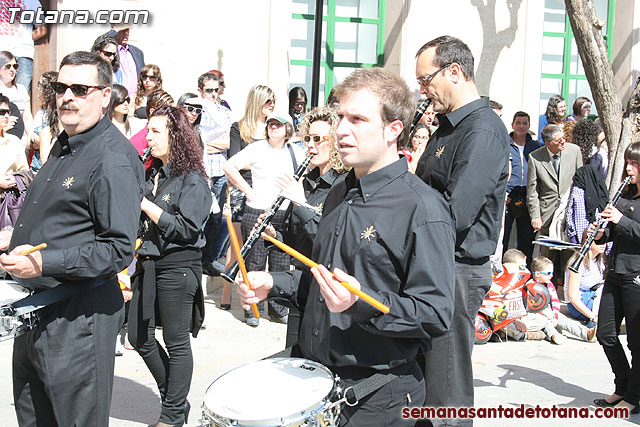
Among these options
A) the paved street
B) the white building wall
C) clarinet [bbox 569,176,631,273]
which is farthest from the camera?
the white building wall

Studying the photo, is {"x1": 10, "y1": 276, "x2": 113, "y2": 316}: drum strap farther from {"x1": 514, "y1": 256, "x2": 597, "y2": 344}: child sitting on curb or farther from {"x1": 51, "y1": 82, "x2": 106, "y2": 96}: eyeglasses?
{"x1": 514, "y1": 256, "x2": 597, "y2": 344}: child sitting on curb

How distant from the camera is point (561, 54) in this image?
13422mm

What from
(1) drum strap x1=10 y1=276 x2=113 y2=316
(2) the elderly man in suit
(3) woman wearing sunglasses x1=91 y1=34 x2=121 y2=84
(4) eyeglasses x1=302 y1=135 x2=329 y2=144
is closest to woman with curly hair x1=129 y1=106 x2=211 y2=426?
(4) eyeglasses x1=302 y1=135 x2=329 y2=144

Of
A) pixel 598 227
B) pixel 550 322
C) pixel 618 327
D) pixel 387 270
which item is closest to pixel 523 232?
pixel 550 322

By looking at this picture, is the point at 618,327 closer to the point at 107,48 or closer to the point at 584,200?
the point at 584,200

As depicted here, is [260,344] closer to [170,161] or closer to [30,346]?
[170,161]

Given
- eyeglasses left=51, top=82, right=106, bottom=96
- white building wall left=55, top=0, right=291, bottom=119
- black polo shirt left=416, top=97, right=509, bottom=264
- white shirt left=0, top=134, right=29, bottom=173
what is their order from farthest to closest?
white building wall left=55, top=0, right=291, bottom=119 < white shirt left=0, top=134, right=29, bottom=173 < black polo shirt left=416, top=97, right=509, bottom=264 < eyeglasses left=51, top=82, right=106, bottom=96

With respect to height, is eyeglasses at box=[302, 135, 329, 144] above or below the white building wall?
below

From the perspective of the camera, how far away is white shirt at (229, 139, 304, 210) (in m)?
7.82

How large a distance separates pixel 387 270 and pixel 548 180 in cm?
740

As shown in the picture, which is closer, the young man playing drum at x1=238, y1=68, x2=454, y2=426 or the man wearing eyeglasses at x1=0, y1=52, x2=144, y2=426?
the young man playing drum at x1=238, y1=68, x2=454, y2=426

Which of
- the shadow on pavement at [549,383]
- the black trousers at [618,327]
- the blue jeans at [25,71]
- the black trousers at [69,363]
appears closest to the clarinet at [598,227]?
the black trousers at [618,327]

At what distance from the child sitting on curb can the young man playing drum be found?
536 cm

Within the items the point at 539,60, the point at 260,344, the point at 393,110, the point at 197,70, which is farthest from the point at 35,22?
the point at 393,110
